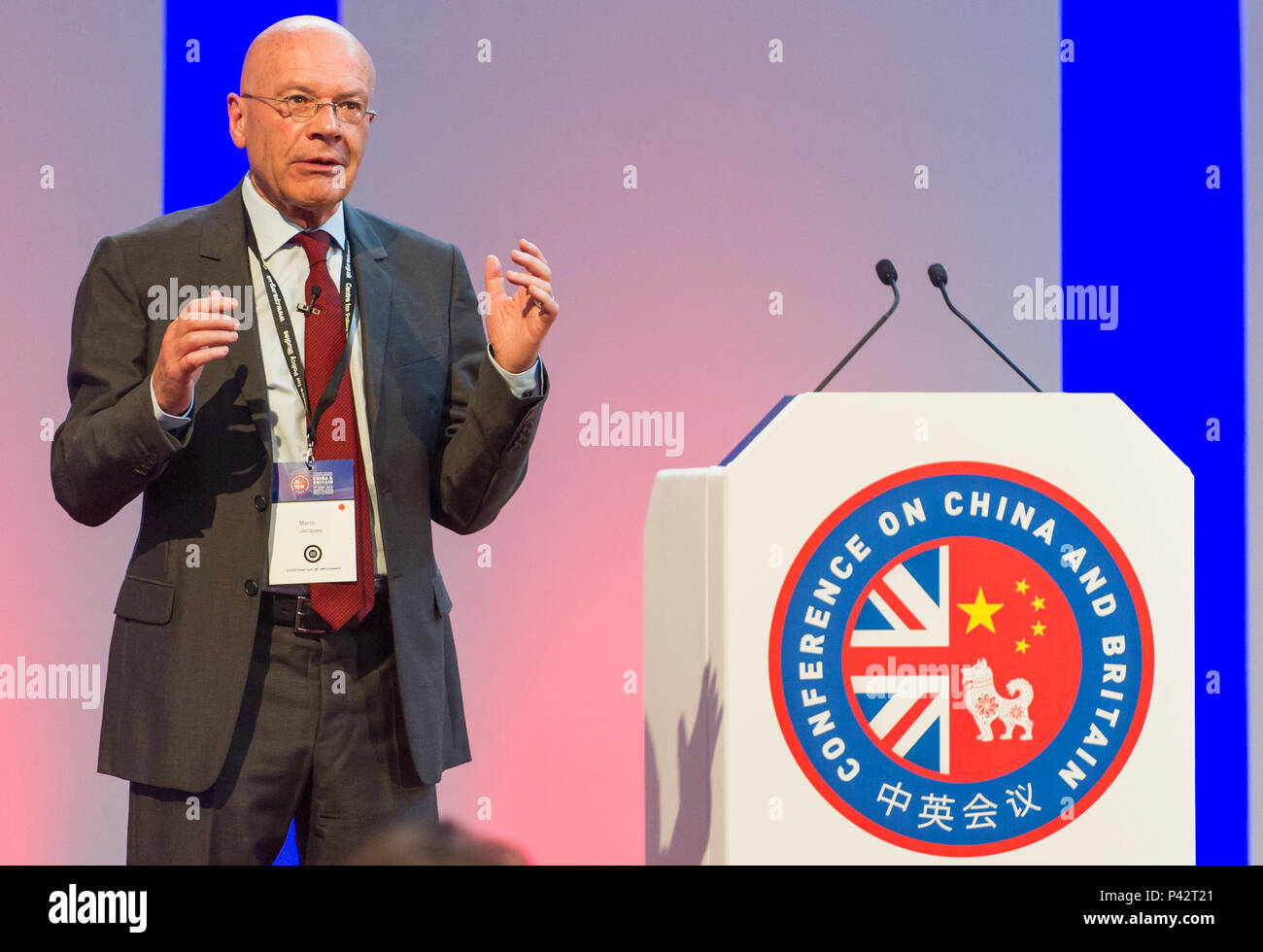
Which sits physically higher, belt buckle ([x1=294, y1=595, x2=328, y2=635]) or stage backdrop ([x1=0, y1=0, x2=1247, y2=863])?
stage backdrop ([x1=0, y1=0, x2=1247, y2=863])

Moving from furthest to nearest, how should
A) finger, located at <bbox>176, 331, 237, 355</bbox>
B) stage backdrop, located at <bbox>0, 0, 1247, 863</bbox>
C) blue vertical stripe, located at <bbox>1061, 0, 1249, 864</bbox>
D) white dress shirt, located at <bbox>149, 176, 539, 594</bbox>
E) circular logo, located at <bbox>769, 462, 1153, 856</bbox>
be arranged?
blue vertical stripe, located at <bbox>1061, 0, 1249, 864</bbox> < stage backdrop, located at <bbox>0, 0, 1247, 863</bbox> < white dress shirt, located at <bbox>149, 176, 539, 594</bbox> < finger, located at <bbox>176, 331, 237, 355</bbox> < circular logo, located at <bbox>769, 462, 1153, 856</bbox>

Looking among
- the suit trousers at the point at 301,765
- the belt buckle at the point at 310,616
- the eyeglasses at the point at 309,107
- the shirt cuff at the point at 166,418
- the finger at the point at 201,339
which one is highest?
the eyeglasses at the point at 309,107

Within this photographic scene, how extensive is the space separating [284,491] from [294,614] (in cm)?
18

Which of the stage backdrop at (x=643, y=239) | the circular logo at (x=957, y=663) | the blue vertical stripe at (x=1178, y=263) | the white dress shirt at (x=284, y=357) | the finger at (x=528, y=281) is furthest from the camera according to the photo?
the blue vertical stripe at (x=1178, y=263)

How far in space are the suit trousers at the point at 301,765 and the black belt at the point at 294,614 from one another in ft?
0.04

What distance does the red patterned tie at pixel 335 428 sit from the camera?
205 cm

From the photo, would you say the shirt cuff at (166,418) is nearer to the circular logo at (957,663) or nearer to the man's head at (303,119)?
the man's head at (303,119)

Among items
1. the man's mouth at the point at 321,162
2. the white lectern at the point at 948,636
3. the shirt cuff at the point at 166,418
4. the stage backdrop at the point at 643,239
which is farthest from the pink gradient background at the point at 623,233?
the white lectern at the point at 948,636

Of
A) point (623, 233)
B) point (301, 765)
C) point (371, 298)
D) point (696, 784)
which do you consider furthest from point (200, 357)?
point (623, 233)

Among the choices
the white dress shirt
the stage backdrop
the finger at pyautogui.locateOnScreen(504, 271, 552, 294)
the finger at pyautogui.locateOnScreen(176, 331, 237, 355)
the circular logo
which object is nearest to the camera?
the circular logo

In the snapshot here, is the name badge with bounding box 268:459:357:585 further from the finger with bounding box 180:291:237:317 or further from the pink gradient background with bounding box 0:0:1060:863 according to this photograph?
the pink gradient background with bounding box 0:0:1060:863

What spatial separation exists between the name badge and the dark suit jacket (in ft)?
0.08

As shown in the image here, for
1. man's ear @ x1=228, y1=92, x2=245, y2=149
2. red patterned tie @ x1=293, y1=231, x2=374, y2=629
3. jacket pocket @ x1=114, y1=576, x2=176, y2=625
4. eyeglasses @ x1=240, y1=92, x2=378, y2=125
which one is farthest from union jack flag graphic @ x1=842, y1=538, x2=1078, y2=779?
man's ear @ x1=228, y1=92, x2=245, y2=149

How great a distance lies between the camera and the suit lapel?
2.14 m
